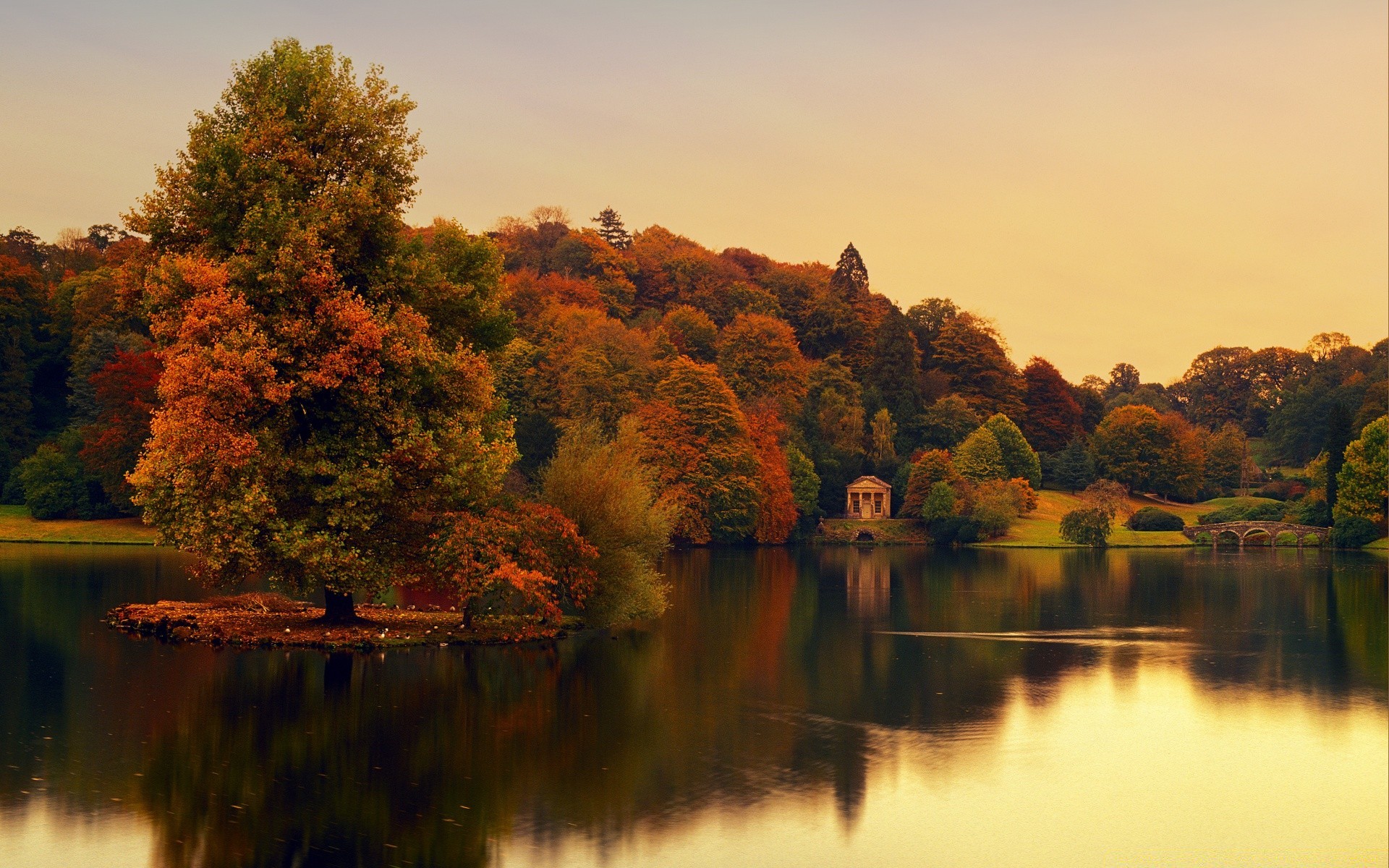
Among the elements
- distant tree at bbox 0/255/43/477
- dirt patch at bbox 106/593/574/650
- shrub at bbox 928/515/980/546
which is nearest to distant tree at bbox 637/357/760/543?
shrub at bbox 928/515/980/546

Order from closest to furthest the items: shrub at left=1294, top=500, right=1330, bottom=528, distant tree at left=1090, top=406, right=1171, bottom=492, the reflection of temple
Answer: the reflection of temple, shrub at left=1294, top=500, right=1330, bottom=528, distant tree at left=1090, top=406, right=1171, bottom=492

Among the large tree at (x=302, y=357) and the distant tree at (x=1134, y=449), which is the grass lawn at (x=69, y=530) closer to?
the large tree at (x=302, y=357)

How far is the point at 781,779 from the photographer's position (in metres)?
19.6

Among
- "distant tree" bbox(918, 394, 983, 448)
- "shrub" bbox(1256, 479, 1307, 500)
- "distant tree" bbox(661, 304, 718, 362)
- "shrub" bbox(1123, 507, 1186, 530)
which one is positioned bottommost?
"shrub" bbox(1123, 507, 1186, 530)

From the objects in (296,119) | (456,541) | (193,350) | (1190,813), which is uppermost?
(296,119)

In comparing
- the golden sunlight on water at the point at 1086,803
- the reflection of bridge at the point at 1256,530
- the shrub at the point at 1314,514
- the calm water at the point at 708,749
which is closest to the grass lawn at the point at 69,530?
the calm water at the point at 708,749

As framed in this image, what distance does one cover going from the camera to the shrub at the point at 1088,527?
313 ft

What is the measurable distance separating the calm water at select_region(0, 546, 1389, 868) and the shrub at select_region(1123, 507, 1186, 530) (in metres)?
62.0

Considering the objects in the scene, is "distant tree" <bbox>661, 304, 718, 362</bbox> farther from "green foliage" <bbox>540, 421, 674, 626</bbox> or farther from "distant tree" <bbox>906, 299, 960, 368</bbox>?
"green foliage" <bbox>540, 421, 674, 626</bbox>

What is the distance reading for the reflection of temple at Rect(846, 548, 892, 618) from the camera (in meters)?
45.6

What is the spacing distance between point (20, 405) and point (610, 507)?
63000 mm

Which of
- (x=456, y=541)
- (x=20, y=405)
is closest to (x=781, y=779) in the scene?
(x=456, y=541)

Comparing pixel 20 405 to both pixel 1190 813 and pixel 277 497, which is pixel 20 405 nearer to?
pixel 277 497

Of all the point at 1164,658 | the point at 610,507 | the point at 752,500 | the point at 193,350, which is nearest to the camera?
the point at 193,350
